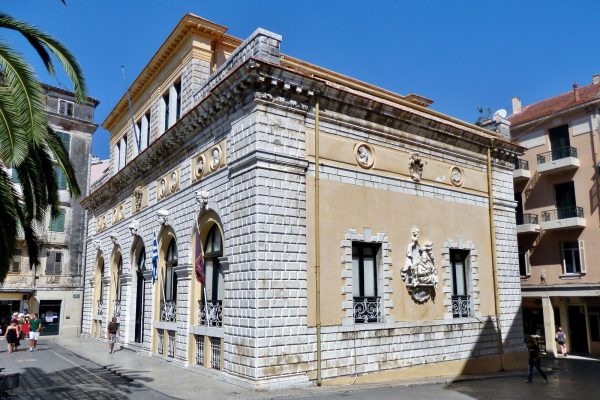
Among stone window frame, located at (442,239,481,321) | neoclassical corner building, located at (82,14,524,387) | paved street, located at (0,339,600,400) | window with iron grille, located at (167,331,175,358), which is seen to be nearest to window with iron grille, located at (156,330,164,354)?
neoclassical corner building, located at (82,14,524,387)

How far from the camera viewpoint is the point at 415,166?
17938 mm

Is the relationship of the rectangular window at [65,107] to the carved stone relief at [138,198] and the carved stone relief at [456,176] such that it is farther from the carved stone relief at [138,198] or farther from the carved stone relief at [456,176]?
the carved stone relief at [456,176]

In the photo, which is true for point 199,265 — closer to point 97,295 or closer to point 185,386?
point 185,386

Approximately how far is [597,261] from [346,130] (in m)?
18.1

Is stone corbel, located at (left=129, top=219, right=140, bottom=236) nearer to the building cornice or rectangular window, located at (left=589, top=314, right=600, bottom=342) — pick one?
the building cornice

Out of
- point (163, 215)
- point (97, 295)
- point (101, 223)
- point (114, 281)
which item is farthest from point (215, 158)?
point (97, 295)

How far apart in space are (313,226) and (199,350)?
5658 millimetres

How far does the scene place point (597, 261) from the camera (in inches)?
1053

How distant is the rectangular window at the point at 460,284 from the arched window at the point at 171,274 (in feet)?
33.1

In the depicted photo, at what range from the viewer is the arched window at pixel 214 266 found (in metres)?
16.0

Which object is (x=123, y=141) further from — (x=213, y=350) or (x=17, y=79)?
(x=17, y=79)

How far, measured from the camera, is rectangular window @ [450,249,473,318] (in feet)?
60.2

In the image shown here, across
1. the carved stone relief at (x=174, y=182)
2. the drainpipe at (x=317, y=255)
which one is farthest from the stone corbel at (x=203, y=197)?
the drainpipe at (x=317, y=255)

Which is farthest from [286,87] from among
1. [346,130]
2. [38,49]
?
[38,49]
